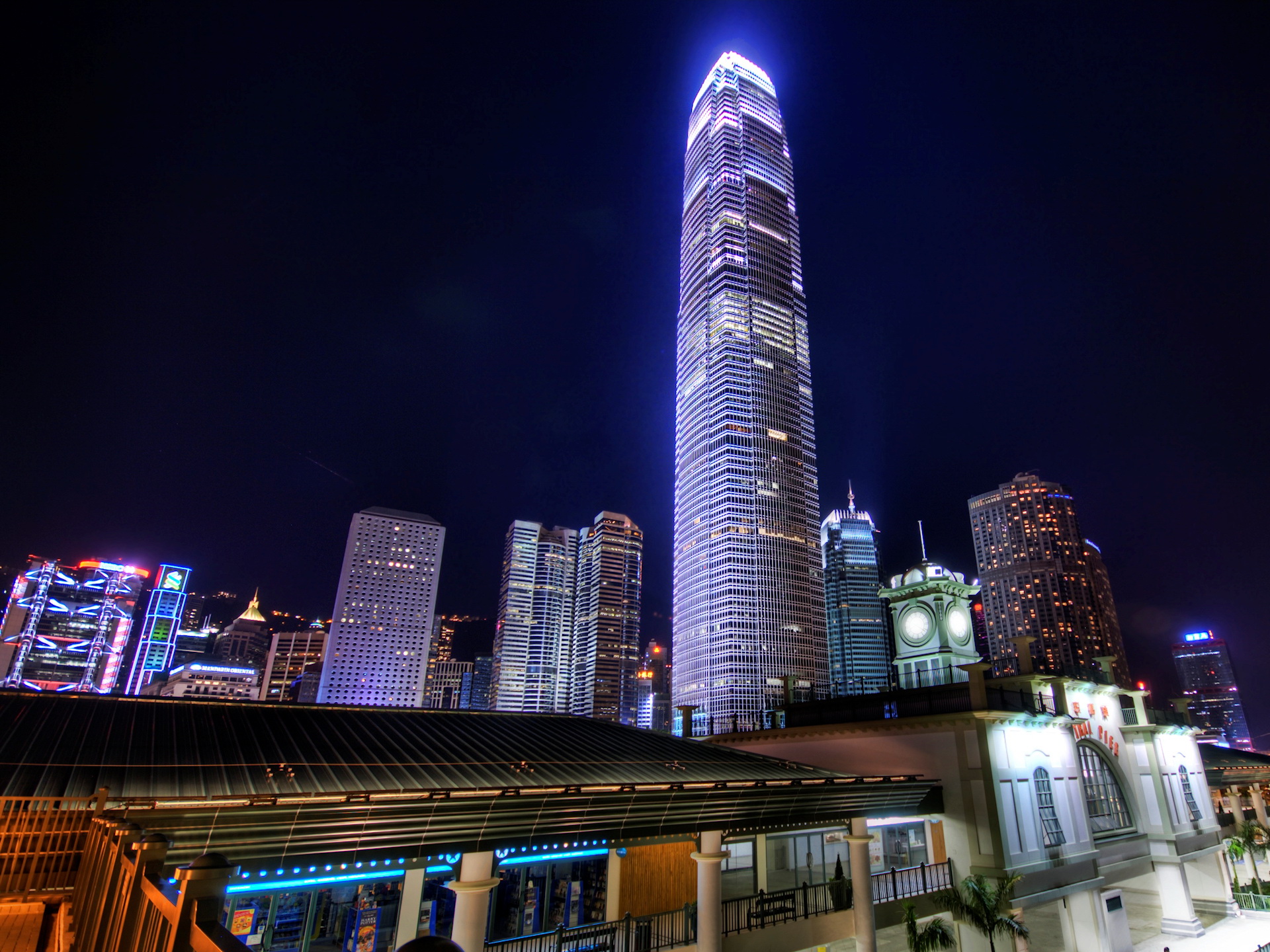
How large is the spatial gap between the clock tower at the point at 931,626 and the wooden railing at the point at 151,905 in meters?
29.0

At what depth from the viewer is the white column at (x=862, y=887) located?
60.6 ft

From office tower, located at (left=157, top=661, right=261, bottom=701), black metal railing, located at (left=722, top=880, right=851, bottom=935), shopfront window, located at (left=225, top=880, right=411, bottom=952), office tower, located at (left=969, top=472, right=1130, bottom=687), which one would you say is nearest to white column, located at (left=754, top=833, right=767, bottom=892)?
black metal railing, located at (left=722, top=880, right=851, bottom=935)

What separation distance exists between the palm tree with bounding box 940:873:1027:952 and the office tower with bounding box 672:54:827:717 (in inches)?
5044

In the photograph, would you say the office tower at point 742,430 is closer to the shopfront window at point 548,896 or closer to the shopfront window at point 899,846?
the shopfront window at point 899,846

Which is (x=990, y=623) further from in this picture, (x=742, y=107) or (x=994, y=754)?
(x=994, y=754)

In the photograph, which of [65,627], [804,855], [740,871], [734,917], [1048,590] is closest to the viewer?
[734,917]

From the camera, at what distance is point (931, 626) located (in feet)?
97.0

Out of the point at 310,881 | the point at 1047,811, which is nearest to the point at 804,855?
the point at 1047,811

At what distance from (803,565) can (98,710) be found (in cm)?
15176

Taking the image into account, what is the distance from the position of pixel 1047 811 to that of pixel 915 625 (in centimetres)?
885

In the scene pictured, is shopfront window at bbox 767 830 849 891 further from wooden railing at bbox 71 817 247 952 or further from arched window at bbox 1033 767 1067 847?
wooden railing at bbox 71 817 247 952

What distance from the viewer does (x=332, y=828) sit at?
11047 millimetres

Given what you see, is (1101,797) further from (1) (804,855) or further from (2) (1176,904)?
(1) (804,855)

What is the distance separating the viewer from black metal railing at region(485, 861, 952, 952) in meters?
15.7
